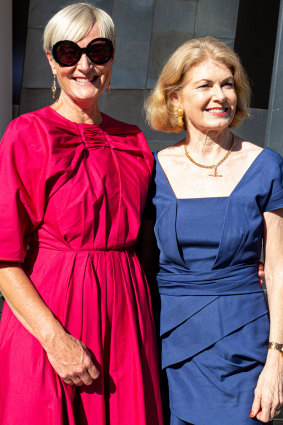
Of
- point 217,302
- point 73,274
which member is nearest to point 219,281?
point 217,302

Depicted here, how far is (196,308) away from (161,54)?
3653mm

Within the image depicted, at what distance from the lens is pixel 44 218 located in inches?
87.3

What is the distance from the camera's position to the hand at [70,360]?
209 centimetres

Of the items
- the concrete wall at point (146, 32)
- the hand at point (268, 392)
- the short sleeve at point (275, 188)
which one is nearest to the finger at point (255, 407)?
the hand at point (268, 392)

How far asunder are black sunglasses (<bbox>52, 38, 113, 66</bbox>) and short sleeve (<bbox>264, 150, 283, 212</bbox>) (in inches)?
30.0

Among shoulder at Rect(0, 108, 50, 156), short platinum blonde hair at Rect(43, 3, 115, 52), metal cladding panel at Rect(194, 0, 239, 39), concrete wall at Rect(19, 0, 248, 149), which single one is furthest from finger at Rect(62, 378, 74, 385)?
metal cladding panel at Rect(194, 0, 239, 39)

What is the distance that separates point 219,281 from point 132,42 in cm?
366

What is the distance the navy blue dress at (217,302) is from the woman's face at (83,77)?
0.54 m

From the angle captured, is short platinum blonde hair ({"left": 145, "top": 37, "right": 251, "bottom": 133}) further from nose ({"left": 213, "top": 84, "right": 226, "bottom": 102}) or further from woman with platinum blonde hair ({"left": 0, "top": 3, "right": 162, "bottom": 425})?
woman with platinum blonde hair ({"left": 0, "top": 3, "right": 162, "bottom": 425})

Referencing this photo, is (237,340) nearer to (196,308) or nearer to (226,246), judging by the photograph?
(196,308)

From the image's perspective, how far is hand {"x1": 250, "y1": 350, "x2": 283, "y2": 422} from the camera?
7.33 feet

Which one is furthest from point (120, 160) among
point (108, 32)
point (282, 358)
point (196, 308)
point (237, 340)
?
point (282, 358)

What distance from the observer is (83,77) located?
7.73ft

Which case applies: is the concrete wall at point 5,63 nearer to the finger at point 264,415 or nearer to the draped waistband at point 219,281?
the draped waistband at point 219,281
